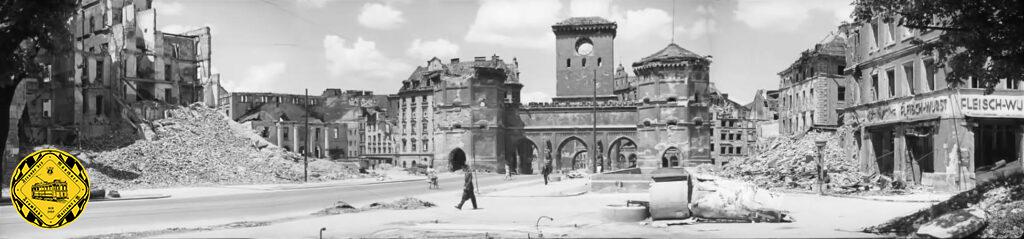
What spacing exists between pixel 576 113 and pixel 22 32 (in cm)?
6751

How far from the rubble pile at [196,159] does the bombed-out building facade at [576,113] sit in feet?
66.3

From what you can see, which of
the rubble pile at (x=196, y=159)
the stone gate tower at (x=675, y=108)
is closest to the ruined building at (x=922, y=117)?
the rubble pile at (x=196, y=159)

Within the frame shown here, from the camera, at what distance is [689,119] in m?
76.2

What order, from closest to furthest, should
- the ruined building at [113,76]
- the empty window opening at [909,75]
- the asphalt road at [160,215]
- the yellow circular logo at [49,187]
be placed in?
the yellow circular logo at [49,187], the asphalt road at [160,215], the empty window opening at [909,75], the ruined building at [113,76]

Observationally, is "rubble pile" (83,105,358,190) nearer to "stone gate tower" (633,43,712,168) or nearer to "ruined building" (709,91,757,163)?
"stone gate tower" (633,43,712,168)

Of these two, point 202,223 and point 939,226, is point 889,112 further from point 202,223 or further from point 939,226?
point 202,223

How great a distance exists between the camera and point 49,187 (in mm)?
12297

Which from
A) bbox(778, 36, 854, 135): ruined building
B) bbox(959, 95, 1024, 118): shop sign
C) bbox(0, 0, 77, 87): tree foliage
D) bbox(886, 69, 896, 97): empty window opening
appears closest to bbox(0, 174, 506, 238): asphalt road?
bbox(0, 0, 77, 87): tree foliage

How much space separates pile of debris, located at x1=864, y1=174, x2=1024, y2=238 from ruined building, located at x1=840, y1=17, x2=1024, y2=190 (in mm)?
9374

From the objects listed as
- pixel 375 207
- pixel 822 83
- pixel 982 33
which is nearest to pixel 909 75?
pixel 982 33

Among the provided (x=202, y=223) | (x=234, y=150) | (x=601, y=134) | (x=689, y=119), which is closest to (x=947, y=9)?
Result: (x=202, y=223)

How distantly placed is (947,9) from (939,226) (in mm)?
4162

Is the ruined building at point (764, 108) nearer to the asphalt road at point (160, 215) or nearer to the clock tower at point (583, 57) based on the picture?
the clock tower at point (583, 57)

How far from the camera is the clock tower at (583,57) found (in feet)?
307
